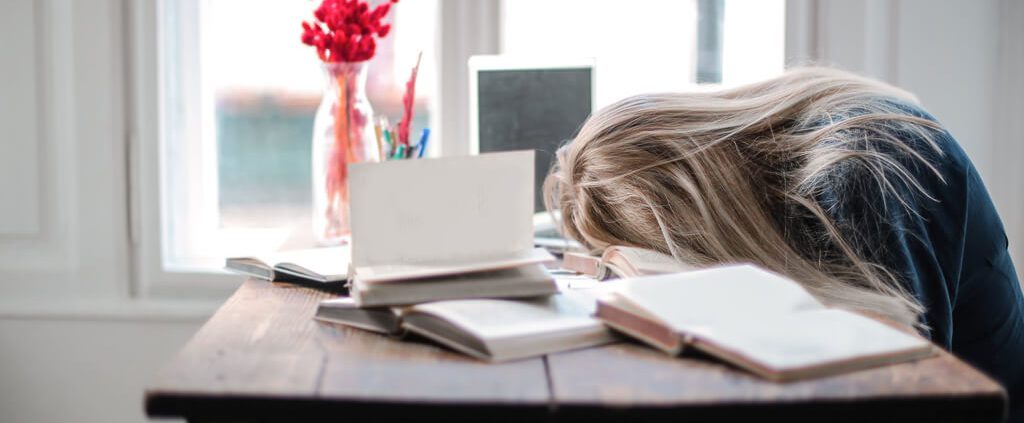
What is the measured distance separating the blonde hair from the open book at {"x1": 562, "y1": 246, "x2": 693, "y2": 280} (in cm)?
3

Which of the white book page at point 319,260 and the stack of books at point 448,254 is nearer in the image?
the stack of books at point 448,254

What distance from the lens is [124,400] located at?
6.64 feet

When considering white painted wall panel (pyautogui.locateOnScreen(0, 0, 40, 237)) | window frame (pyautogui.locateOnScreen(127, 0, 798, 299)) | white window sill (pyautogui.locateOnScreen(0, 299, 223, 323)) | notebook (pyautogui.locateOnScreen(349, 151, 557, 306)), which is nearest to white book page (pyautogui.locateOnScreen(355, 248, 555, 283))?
notebook (pyautogui.locateOnScreen(349, 151, 557, 306))

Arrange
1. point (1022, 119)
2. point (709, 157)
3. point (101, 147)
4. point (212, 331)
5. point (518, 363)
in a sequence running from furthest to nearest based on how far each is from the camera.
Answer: point (101, 147) < point (1022, 119) < point (709, 157) < point (212, 331) < point (518, 363)

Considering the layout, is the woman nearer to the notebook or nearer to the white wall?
the notebook

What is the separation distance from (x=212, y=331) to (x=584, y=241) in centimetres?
54

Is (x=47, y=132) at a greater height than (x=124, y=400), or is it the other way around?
(x=47, y=132)

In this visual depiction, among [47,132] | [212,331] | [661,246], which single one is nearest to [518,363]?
[212,331]

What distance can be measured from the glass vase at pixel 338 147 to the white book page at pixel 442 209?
66 centimetres

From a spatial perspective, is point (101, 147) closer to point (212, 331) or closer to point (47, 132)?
point (47, 132)

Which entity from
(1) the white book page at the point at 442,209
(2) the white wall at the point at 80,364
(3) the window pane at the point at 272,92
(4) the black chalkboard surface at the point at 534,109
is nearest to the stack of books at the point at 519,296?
(1) the white book page at the point at 442,209

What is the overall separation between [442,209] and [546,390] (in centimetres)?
29

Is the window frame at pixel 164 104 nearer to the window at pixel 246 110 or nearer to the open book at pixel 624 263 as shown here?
the window at pixel 246 110

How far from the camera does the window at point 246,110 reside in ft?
6.59
